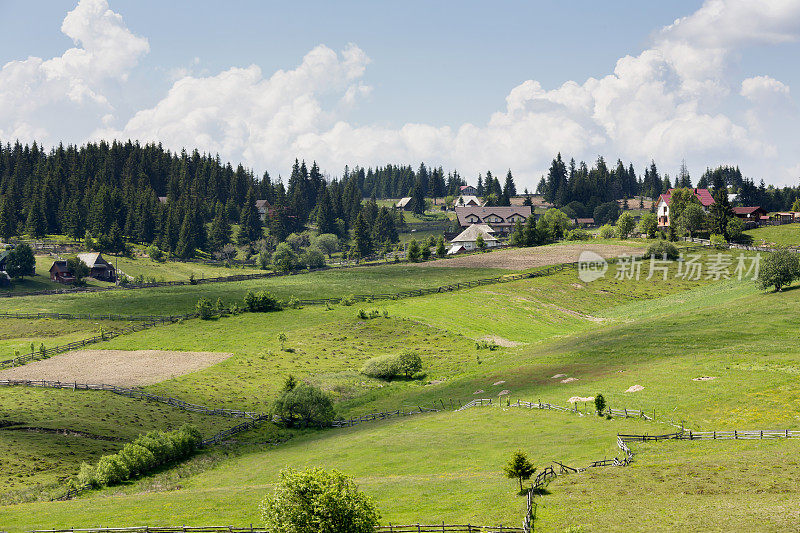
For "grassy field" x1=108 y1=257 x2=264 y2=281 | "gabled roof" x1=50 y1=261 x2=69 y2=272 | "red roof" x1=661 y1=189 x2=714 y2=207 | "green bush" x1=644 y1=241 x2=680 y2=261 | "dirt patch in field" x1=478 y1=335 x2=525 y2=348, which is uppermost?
"red roof" x1=661 y1=189 x2=714 y2=207

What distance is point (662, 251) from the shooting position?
14562 centimetres

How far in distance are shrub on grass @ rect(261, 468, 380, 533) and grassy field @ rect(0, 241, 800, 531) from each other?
5703 millimetres

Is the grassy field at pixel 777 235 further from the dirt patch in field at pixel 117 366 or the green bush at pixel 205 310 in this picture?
the dirt patch in field at pixel 117 366

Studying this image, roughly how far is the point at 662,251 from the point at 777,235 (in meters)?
32.3

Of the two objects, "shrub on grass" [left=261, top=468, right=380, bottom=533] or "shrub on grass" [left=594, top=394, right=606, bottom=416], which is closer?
"shrub on grass" [left=261, top=468, right=380, bottom=533]

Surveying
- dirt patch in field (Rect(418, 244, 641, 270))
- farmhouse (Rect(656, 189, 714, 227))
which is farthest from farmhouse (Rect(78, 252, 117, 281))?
farmhouse (Rect(656, 189, 714, 227))

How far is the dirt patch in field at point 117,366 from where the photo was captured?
8006 centimetres

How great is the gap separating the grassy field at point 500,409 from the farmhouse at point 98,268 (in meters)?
39.4

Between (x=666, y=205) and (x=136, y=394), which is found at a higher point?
(x=666, y=205)

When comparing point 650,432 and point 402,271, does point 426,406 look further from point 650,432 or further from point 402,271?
point 402,271

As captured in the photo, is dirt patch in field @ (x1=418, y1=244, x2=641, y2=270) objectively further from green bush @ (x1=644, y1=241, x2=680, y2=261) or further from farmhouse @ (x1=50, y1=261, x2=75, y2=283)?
farmhouse @ (x1=50, y1=261, x2=75, y2=283)

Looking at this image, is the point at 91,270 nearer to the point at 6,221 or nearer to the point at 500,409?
the point at 6,221

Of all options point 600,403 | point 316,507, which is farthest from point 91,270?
point 316,507

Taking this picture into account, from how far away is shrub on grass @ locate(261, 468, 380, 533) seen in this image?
1175 inches
